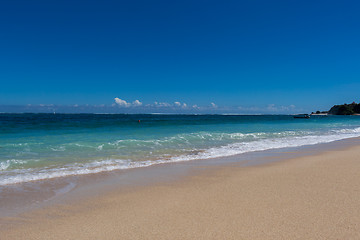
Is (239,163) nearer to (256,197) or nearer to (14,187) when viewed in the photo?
(256,197)

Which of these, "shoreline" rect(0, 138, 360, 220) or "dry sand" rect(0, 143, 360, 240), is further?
"shoreline" rect(0, 138, 360, 220)

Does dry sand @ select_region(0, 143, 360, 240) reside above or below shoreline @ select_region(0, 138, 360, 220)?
above

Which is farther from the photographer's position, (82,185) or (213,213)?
(82,185)

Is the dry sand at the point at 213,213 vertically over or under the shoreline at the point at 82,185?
over

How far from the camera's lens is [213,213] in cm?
396

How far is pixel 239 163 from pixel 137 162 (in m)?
3.84

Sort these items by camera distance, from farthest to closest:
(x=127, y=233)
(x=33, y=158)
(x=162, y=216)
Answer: (x=33, y=158)
(x=162, y=216)
(x=127, y=233)

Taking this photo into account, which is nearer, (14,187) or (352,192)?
(352,192)

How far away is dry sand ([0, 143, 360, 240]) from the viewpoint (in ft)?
10.9

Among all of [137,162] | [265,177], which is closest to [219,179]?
[265,177]

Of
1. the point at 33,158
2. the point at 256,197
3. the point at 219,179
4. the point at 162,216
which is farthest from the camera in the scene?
the point at 33,158

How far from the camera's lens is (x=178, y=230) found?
340cm

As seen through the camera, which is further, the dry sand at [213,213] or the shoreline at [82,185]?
the shoreline at [82,185]

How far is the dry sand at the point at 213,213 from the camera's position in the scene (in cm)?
333
